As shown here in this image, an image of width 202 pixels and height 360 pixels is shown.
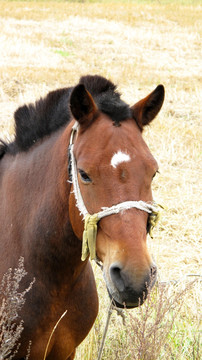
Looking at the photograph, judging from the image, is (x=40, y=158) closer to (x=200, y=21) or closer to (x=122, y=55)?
(x=122, y=55)

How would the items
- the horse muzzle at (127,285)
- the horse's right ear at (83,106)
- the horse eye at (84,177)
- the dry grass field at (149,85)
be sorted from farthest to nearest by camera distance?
the dry grass field at (149,85) < the horse's right ear at (83,106) < the horse eye at (84,177) < the horse muzzle at (127,285)

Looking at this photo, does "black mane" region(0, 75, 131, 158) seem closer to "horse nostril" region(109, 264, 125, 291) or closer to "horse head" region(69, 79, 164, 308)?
"horse head" region(69, 79, 164, 308)

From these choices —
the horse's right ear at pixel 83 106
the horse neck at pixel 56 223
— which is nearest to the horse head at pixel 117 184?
the horse's right ear at pixel 83 106

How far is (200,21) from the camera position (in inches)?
1056

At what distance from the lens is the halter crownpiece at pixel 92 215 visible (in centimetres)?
246

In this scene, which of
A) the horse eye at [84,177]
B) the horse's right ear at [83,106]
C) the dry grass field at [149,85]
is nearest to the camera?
the horse eye at [84,177]

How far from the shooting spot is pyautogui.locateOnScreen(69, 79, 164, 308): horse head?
2350 millimetres

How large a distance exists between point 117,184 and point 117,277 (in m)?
0.46

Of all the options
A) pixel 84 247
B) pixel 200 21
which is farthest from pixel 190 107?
pixel 200 21

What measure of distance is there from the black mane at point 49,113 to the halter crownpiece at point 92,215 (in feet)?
1.09

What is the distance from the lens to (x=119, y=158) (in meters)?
2.54

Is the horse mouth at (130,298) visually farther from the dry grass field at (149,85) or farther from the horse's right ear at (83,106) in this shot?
the horse's right ear at (83,106)

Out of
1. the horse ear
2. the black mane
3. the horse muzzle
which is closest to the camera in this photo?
the horse muzzle

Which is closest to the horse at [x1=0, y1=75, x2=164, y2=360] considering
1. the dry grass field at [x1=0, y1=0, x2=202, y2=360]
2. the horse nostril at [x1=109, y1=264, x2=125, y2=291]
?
the horse nostril at [x1=109, y1=264, x2=125, y2=291]
